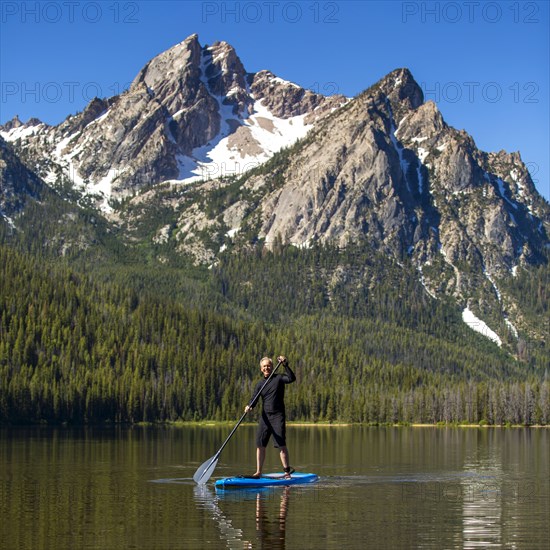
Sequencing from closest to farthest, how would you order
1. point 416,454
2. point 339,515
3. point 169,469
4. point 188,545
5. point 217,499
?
point 188,545, point 339,515, point 217,499, point 169,469, point 416,454

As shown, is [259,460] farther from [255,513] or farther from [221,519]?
[221,519]

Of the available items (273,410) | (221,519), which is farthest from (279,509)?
(273,410)

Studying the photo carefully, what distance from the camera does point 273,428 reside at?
4966cm

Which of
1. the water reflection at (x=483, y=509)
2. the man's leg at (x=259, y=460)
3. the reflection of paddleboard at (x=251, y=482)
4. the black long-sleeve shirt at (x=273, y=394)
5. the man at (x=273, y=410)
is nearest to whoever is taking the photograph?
the water reflection at (x=483, y=509)

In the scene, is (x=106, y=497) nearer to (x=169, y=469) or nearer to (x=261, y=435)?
(x=261, y=435)

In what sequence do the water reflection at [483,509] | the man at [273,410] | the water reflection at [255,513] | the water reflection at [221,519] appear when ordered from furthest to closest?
the man at [273,410], the water reflection at [483,509], the water reflection at [255,513], the water reflection at [221,519]

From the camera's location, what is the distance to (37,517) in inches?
1582

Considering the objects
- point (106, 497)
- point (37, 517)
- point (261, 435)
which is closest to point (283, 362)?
point (261, 435)

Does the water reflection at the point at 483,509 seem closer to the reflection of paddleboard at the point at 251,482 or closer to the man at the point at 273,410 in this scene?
the reflection of paddleboard at the point at 251,482

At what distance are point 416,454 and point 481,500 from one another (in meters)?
44.3

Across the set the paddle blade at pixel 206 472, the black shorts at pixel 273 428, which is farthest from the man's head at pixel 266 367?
the paddle blade at pixel 206 472

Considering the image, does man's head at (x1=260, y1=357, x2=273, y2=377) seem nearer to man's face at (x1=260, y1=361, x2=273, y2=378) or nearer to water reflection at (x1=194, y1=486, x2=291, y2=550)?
man's face at (x1=260, y1=361, x2=273, y2=378)

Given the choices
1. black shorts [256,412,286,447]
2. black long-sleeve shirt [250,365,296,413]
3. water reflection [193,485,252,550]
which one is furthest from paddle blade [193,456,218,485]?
black long-sleeve shirt [250,365,296,413]

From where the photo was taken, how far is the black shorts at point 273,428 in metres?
49.2
